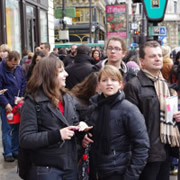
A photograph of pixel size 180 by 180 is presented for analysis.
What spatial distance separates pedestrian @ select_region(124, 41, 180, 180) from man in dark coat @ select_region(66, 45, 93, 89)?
2.32 meters

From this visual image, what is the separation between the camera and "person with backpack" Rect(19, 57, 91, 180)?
289 centimetres

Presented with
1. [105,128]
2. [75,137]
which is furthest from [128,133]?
[75,137]

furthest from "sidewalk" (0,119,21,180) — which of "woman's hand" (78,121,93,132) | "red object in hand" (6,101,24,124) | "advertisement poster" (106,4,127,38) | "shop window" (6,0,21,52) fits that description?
"advertisement poster" (106,4,127,38)

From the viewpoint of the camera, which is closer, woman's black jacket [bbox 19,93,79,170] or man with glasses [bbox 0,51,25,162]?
woman's black jacket [bbox 19,93,79,170]

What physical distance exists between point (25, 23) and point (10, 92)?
8.81 m

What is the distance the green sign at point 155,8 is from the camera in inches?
258

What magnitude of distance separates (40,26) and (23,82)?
10.8 meters

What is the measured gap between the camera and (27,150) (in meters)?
3.03

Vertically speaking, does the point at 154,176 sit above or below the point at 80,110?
below

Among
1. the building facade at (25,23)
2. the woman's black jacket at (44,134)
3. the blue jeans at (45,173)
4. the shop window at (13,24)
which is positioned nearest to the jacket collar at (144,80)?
the woman's black jacket at (44,134)

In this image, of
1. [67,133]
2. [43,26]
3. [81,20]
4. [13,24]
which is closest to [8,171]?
[67,133]

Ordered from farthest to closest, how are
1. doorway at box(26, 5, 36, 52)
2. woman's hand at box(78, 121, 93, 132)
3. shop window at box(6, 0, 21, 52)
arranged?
doorway at box(26, 5, 36, 52)
shop window at box(6, 0, 21, 52)
woman's hand at box(78, 121, 93, 132)

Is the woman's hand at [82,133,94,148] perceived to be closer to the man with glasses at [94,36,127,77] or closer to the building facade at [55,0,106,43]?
the man with glasses at [94,36,127,77]

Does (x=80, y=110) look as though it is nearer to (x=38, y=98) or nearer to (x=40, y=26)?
(x=38, y=98)
